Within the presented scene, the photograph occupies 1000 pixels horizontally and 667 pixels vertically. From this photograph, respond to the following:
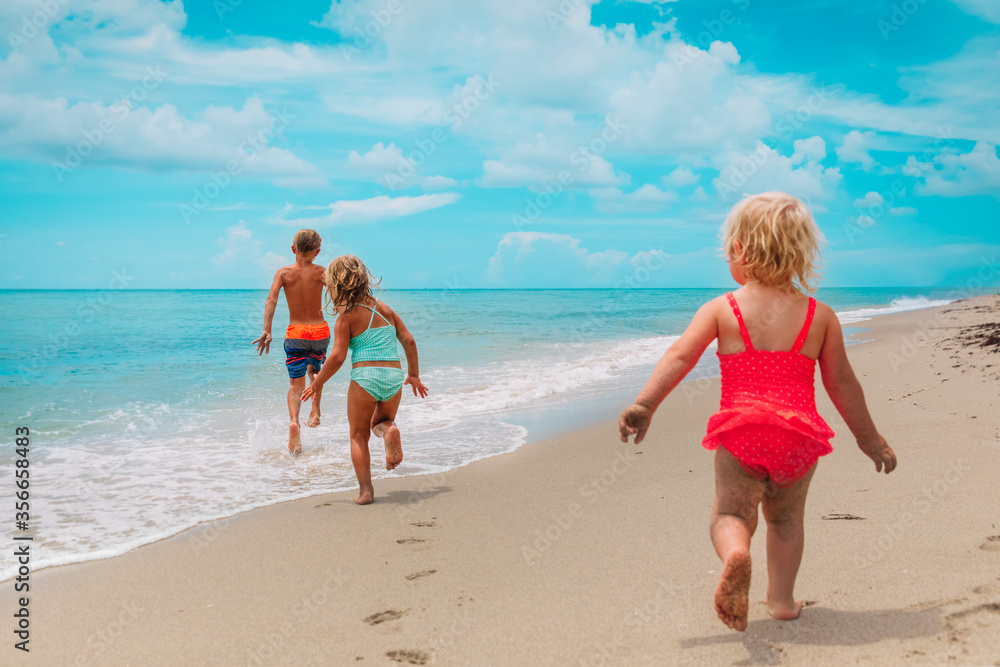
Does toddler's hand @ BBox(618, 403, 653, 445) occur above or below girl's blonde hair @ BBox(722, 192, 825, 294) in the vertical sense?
below

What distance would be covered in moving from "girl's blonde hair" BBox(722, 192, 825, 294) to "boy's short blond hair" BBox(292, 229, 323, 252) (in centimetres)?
536

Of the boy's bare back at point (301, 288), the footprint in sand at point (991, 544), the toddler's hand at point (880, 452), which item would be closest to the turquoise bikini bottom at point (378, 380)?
the boy's bare back at point (301, 288)

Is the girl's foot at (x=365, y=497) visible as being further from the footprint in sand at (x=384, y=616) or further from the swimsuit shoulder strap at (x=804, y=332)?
the swimsuit shoulder strap at (x=804, y=332)

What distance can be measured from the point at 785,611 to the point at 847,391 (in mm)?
879

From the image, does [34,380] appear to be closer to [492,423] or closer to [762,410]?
[492,423]

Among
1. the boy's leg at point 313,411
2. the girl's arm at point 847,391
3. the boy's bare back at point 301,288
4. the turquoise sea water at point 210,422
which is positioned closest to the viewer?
the girl's arm at point 847,391

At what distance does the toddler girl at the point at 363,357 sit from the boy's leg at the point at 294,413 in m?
1.59

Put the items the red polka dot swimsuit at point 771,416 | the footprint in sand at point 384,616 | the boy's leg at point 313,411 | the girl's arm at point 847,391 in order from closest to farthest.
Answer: the red polka dot swimsuit at point 771,416 → the girl's arm at point 847,391 → the footprint in sand at point 384,616 → the boy's leg at point 313,411

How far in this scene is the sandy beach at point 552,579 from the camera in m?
2.41

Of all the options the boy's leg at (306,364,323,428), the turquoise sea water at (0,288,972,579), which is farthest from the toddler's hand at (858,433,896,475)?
the boy's leg at (306,364,323,428)

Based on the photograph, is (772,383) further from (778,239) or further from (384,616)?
(384,616)

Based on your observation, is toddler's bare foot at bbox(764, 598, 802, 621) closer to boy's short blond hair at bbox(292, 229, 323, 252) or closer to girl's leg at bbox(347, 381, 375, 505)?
girl's leg at bbox(347, 381, 375, 505)

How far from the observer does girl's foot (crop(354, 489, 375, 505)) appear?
4652mm

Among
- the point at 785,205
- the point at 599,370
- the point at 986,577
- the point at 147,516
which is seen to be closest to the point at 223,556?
the point at 147,516
